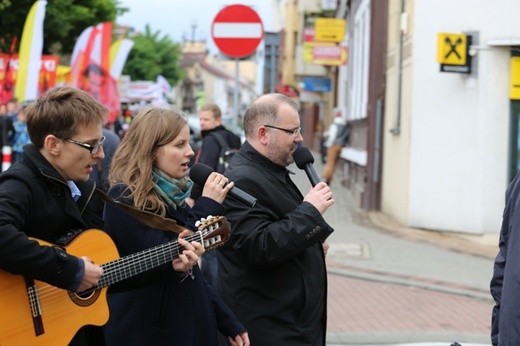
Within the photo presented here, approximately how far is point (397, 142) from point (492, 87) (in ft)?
8.20

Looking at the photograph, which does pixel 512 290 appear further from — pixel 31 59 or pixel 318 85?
pixel 318 85

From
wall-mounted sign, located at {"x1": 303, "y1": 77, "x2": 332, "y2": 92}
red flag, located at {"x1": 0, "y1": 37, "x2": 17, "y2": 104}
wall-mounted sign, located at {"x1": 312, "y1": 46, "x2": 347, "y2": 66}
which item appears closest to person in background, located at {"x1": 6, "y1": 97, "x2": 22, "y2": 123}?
red flag, located at {"x1": 0, "y1": 37, "x2": 17, "y2": 104}

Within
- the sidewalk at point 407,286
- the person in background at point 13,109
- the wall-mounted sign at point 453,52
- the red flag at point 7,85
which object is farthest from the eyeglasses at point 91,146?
the red flag at point 7,85

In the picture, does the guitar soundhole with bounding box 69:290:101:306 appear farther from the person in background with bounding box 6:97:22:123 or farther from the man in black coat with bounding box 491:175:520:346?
the person in background with bounding box 6:97:22:123

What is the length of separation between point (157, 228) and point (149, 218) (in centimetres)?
5

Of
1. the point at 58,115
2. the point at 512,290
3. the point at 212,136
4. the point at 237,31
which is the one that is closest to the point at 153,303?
the point at 58,115

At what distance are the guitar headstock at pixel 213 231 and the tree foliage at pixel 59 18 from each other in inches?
1110

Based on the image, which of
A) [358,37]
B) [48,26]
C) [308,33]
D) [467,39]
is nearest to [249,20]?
[467,39]

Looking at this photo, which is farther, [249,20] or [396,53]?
[396,53]

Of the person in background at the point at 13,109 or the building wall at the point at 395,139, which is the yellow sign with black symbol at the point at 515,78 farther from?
the person in background at the point at 13,109

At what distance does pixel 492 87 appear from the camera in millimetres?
13250

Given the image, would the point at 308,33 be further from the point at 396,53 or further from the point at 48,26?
the point at 396,53

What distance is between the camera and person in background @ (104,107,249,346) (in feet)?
12.6

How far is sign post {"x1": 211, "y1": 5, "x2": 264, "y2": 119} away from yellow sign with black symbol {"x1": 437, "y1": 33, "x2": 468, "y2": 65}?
347 cm
